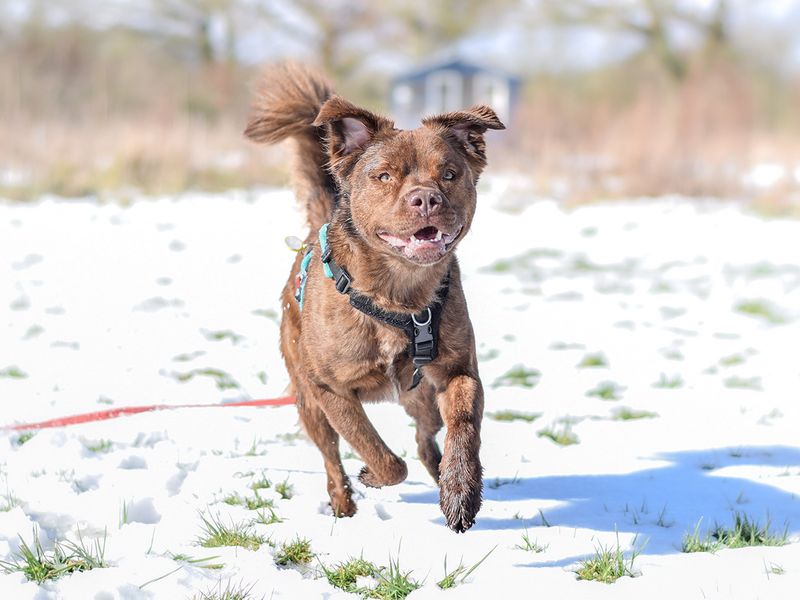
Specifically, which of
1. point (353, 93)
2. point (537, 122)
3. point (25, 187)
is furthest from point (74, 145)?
point (353, 93)

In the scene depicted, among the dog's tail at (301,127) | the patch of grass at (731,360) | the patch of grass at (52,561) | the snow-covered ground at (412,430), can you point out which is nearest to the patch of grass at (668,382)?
the snow-covered ground at (412,430)

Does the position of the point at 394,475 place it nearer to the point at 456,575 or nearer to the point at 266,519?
the point at 266,519

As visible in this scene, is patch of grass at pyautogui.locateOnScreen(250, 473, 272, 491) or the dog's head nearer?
the dog's head

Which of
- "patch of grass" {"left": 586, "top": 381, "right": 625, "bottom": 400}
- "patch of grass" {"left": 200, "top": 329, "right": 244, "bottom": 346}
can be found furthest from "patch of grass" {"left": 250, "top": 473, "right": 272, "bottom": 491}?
"patch of grass" {"left": 200, "top": 329, "right": 244, "bottom": 346}

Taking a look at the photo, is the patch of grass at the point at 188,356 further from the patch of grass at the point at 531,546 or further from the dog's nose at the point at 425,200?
the patch of grass at the point at 531,546

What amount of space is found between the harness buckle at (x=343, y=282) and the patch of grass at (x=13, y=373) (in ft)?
10.3

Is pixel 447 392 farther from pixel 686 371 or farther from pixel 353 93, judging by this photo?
pixel 353 93

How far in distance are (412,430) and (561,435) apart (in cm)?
78

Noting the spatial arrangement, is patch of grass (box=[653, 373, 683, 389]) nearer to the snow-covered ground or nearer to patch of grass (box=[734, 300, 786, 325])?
the snow-covered ground

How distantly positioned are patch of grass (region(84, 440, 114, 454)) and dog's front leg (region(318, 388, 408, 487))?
1.31 meters

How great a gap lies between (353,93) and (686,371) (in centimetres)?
3433

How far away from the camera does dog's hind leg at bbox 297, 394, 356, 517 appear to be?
370 centimetres

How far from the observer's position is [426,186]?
3457 mm

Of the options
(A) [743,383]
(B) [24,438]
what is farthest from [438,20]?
(B) [24,438]
